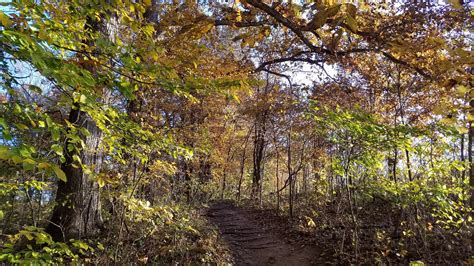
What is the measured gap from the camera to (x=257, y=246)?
26.3 ft

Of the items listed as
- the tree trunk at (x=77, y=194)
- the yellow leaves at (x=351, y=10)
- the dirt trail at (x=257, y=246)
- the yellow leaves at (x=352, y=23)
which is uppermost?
the yellow leaves at (x=351, y=10)

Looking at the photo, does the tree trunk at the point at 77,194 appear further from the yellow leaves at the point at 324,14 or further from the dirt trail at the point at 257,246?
the yellow leaves at the point at 324,14

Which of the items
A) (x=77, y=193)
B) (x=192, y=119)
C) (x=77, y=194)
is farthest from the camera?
(x=192, y=119)

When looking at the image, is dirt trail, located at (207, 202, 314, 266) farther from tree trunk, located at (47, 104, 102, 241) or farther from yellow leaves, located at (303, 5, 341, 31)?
yellow leaves, located at (303, 5, 341, 31)

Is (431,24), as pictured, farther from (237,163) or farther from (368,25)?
(237,163)

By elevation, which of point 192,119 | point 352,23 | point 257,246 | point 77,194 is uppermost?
point 192,119

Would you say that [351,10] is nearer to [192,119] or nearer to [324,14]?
[324,14]

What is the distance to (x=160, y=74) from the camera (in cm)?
248

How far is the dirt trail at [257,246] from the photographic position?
693 cm

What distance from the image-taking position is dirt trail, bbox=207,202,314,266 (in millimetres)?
6926

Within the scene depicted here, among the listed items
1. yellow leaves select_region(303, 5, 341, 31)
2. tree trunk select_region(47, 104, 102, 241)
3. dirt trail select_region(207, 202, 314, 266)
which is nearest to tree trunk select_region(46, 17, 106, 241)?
tree trunk select_region(47, 104, 102, 241)

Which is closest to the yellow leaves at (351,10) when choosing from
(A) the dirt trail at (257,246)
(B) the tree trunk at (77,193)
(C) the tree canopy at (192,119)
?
(C) the tree canopy at (192,119)

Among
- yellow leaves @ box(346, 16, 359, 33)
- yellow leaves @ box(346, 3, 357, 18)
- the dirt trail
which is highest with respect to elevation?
yellow leaves @ box(346, 3, 357, 18)

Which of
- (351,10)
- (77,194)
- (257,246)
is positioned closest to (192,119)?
(257,246)
